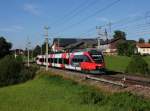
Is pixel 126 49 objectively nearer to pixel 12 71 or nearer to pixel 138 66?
pixel 12 71

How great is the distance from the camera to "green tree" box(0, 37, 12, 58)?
13400 centimetres

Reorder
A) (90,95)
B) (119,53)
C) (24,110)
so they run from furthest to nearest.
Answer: (119,53) → (90,95) → (24,110)

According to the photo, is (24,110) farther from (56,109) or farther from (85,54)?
(85,54)

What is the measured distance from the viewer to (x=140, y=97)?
1998 cm

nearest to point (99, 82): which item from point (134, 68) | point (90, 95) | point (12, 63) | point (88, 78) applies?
point (88, 78)

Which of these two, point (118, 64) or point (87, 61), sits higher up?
point (87, 61)

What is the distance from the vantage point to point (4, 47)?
448ft

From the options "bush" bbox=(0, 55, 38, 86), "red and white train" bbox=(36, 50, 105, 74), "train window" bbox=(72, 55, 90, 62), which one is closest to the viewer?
"red and white train" bbox=(36, 50, 105, 74)

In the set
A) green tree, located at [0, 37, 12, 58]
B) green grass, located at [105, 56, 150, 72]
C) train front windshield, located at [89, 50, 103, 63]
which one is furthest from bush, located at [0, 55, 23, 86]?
green tree, located at [0, 37, 12, 58]

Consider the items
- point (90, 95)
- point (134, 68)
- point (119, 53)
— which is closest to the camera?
point (90, 95)

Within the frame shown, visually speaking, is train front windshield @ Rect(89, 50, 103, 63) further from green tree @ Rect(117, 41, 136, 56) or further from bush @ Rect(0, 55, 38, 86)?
green tree @ Rect(117, 41, 136, 56)

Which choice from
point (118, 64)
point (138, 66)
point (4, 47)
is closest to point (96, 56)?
point (138, 66)

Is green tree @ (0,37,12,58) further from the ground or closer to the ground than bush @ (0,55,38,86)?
further from the ground

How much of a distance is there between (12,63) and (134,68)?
38.0 meters
